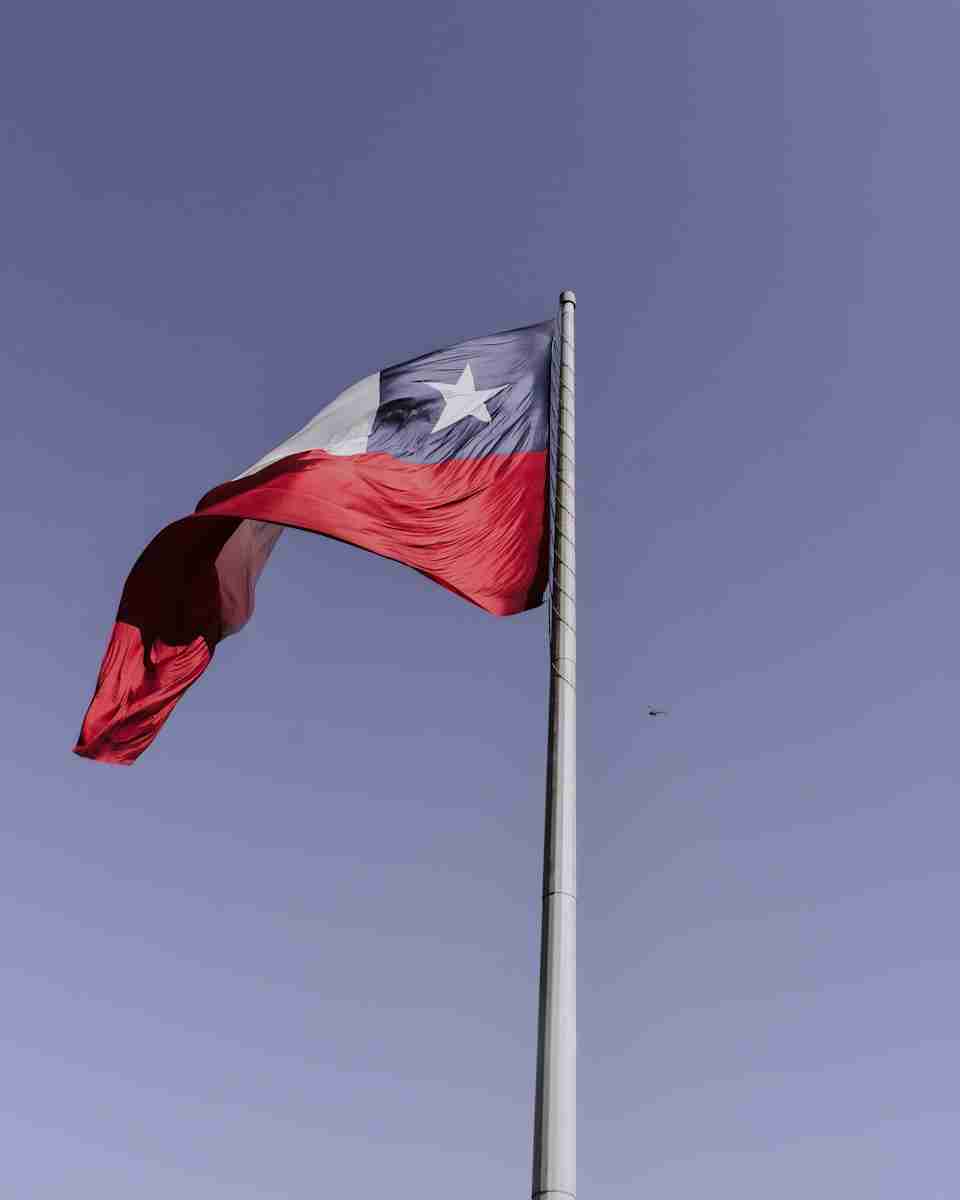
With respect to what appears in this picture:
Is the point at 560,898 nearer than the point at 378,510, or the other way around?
the point at 560,898

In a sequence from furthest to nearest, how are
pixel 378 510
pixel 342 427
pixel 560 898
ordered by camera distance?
1. pixel 342 427
2. pixel 378 510
3. pixel 560 898

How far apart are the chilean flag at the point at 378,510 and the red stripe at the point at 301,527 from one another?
0.02m

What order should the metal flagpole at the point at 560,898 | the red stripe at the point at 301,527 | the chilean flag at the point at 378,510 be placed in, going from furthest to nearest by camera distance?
the chilean flag at the point at 378,510, the red stripe at the point at 301,527, the metal flagpole at the point at 560,898

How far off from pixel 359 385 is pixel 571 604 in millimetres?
5486

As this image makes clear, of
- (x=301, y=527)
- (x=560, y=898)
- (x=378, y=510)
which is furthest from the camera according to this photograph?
(x=378, y=510)

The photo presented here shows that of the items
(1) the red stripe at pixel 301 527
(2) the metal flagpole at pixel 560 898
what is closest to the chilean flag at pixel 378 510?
(1) the red stripe at pixel 301 527

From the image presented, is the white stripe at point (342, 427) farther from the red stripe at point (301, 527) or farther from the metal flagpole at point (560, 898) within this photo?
the metal flagpole at point (560, 898)

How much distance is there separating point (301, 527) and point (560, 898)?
528 centimetres

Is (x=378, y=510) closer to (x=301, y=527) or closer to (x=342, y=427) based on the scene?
(x=301, y=527)

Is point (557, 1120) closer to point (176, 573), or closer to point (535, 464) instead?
point (535, 464)

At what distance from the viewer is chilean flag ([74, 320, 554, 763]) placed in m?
14.5

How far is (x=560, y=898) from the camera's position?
11.6m

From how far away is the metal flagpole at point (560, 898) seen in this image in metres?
10.2

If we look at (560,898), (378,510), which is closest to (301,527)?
(378,510)
